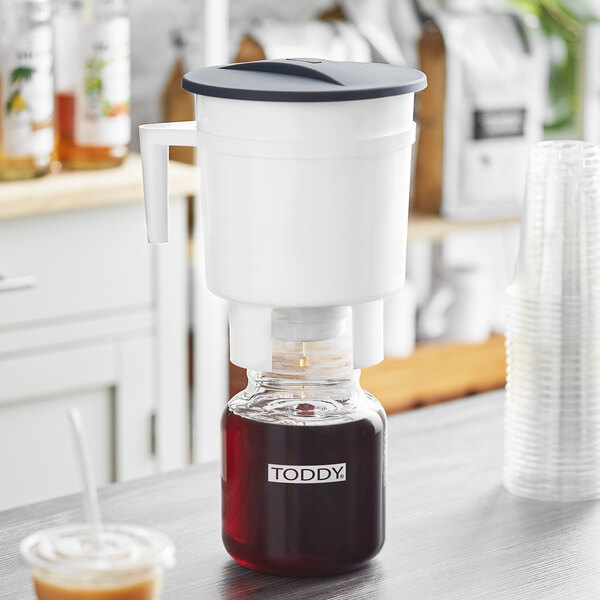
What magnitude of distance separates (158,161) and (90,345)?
42.5 inches

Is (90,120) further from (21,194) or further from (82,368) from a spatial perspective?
(82,368)

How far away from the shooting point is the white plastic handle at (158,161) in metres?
0.87

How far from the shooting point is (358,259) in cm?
84

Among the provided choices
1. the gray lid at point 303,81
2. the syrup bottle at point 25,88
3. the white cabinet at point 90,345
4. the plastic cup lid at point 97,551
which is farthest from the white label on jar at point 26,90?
the plastic cup lid at point 97,551

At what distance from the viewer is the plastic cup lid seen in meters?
0.68

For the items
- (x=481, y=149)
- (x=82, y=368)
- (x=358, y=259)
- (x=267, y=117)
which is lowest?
(x=82, y=368)

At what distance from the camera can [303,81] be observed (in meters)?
0.81

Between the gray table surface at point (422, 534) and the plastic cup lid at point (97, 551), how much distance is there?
138mm

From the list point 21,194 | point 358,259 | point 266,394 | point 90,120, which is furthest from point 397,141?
point 90,120

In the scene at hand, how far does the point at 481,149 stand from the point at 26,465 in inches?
41.0

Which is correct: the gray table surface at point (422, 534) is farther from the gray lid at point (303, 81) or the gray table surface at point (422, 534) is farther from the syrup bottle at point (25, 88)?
the syrup bottle at point (25, 88)

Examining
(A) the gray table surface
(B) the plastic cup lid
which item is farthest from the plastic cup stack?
(B) the plastic cup lid

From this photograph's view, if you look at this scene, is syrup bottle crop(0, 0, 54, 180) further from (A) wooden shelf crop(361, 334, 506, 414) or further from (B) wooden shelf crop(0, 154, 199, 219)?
(A) wooden shelf crop(361, 334, 506, 414)

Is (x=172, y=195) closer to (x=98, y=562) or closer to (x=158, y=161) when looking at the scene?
(x=158, y=161)
